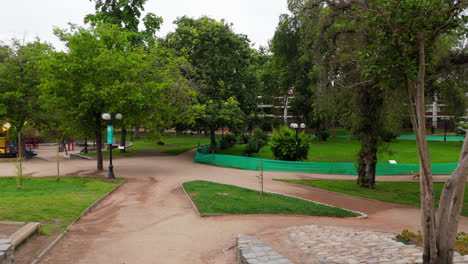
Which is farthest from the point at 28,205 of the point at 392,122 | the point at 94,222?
the point at 392,122

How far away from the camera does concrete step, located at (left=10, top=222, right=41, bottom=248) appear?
7.40m

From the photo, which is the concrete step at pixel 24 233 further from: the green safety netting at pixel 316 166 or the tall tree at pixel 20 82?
the tall tree at pixel 20 82

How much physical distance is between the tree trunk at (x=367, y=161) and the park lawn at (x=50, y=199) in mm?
13069

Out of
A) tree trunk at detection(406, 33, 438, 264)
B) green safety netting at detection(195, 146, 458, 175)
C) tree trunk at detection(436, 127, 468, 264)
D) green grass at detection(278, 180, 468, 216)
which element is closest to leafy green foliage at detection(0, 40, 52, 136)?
green safety netting at detection(195, 146, 458, 175)

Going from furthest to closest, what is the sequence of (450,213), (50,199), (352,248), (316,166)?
(316,166) < (50,199) < (352,248) < (450,213)

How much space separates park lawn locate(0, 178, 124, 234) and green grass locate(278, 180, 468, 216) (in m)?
11.0

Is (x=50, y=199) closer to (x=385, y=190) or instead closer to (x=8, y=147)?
(x=385, y=190)

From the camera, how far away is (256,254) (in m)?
6.47

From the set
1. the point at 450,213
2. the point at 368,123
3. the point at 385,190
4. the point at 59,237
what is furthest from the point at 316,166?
the point at 59,237

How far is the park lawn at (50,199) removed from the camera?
9620mm

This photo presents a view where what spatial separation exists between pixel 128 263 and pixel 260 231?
3840mm

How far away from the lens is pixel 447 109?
17391mm

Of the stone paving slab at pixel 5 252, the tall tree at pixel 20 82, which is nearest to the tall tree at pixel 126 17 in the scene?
the tall tree at pixel 20 82

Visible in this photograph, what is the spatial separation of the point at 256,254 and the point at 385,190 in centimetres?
1422
